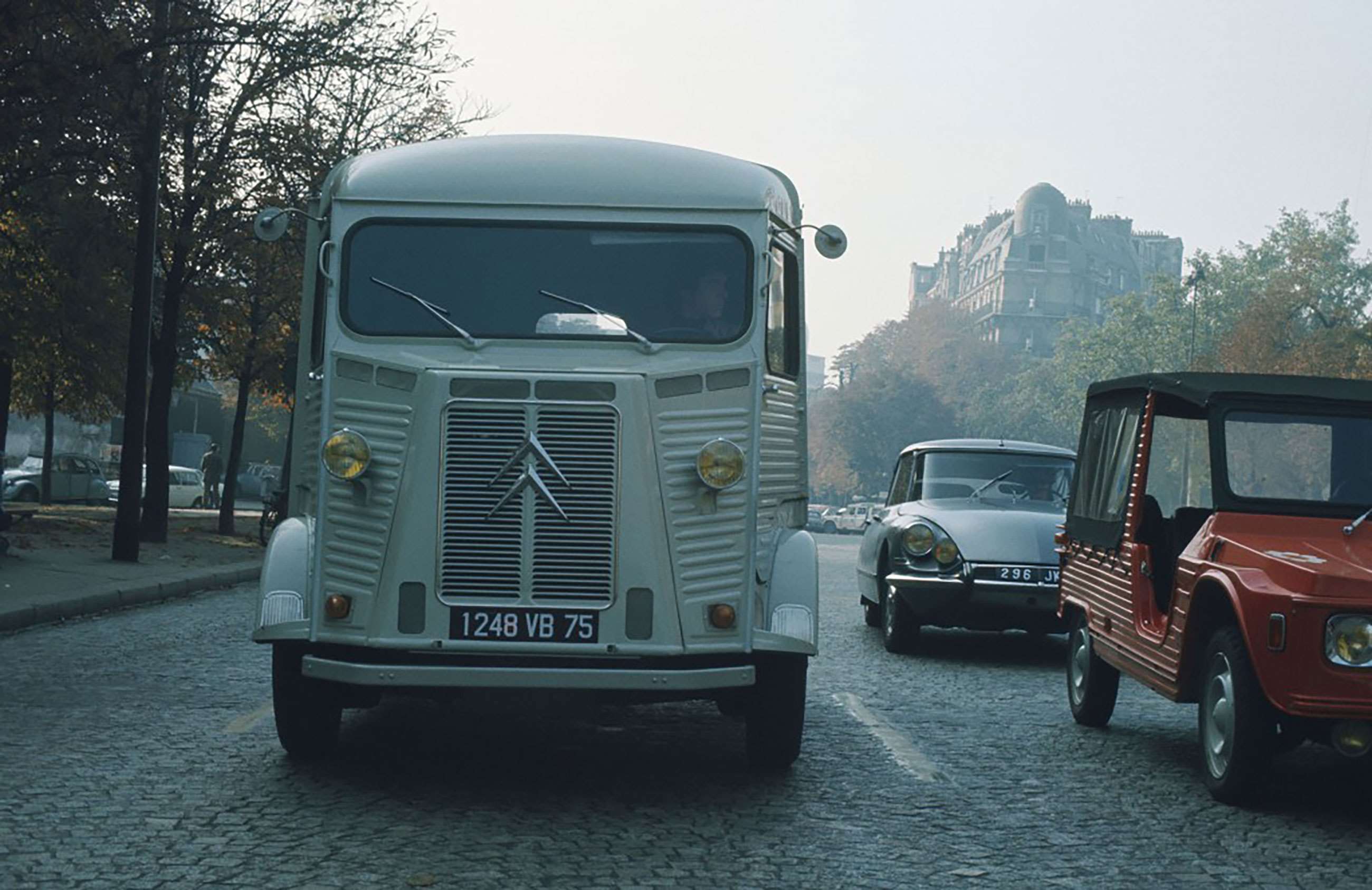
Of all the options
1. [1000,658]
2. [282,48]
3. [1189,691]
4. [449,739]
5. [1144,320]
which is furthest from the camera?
[1144,320]

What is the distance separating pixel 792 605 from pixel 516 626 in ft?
3.92

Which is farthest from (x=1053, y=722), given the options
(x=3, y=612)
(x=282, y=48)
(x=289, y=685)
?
(x=282, y=48)

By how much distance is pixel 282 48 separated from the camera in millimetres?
16984

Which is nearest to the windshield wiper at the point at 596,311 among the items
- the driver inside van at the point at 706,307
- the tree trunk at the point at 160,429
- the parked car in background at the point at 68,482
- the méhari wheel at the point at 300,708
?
the driver inside van at the point at 706,307

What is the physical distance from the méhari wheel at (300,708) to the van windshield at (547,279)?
1.46 meters

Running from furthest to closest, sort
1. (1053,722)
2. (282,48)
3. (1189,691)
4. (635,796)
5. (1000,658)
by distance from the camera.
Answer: (282,48) < (1000,658) < (1053,722) < (1189,691) < (635,796)

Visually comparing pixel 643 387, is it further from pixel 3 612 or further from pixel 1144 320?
pixel 1144 320

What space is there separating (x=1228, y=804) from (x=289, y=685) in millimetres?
3991

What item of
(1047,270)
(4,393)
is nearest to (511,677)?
(4,393)

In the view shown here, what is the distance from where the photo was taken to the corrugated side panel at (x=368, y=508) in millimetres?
6953

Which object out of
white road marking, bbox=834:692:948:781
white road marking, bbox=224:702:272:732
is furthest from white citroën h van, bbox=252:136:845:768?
white road marking, bbox=224:702:272:732

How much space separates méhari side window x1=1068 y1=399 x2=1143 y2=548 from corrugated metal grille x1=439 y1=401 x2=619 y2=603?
321 cm

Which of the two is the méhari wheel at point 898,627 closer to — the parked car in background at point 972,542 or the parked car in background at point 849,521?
the parked car in background at point 972,542

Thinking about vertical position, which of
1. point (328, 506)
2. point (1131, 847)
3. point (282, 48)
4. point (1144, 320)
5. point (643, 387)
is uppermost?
point (1144, 320)
